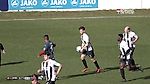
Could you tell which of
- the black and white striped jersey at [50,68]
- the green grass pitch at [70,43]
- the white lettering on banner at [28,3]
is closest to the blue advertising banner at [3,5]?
the green grass pitch at [70,43]

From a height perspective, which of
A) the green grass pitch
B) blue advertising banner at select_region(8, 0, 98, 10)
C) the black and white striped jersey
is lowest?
the green grass pitch

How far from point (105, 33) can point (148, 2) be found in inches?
673

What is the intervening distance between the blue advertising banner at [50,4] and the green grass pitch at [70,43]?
132 cm

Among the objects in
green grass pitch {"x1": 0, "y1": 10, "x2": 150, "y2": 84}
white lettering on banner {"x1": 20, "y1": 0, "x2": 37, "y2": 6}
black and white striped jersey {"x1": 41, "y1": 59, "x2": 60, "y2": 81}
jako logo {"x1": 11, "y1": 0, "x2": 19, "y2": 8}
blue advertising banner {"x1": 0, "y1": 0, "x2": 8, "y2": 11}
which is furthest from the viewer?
white lettering on banner {"x1": 20, "y1": 0, "x2": 37, "y2": 6}

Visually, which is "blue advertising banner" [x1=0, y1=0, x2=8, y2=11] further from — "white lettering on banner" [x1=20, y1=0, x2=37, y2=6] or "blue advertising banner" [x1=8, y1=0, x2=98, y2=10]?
"white lettering on banner" [x1=20, y1=0, x2=37, y2=6]

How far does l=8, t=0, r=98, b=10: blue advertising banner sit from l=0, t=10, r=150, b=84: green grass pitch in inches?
52.2

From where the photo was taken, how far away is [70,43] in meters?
35.0

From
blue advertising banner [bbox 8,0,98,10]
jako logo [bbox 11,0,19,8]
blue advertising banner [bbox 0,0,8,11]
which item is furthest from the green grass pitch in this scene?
jako logo [bbox 11,0,19,8]

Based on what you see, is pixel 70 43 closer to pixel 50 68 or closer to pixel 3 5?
pixel 50 68

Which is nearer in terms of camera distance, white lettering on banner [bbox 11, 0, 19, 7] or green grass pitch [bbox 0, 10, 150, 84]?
green grass pitch [bbox 0, 10, 150, 84]

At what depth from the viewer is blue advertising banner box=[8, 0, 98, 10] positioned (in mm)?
53031

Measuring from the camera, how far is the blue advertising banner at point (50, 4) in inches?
2088

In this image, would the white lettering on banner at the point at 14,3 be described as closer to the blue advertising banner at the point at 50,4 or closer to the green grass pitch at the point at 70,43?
the blue advertising banner at the point at 50,4

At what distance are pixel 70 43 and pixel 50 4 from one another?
19304mm
